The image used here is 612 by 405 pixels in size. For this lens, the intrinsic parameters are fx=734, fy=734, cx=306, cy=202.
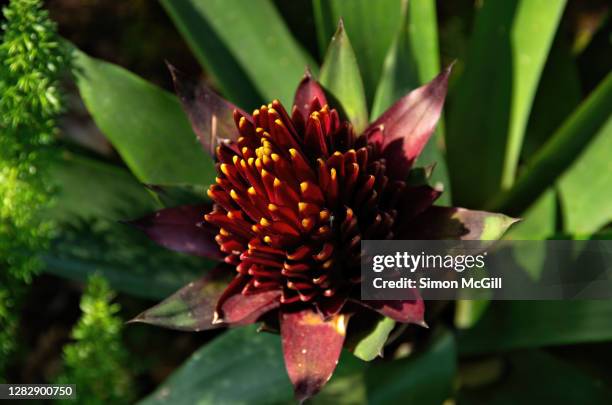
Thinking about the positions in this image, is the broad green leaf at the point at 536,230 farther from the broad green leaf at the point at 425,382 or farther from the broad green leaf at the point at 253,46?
the broad green leaf at the point at 253,46

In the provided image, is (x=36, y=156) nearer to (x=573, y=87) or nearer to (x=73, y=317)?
(x=73, y=317)

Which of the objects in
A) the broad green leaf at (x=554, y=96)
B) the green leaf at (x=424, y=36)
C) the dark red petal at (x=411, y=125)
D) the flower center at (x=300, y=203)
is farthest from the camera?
the broad green leaf at (x=554, y=96)

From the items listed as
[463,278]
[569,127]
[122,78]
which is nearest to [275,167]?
[463,278]

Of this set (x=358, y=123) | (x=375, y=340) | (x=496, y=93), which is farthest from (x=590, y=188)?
(x=375, y=340)

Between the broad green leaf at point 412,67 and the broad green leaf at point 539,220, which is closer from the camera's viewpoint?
the broad green leaf at point 412,67

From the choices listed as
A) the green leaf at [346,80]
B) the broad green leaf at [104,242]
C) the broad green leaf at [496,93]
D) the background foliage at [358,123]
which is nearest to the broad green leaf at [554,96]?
the background foliage at [358,123]

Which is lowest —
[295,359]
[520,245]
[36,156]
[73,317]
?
[73,317]
